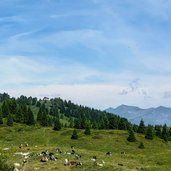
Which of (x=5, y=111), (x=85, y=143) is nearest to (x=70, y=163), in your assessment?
(x=85, y=143)

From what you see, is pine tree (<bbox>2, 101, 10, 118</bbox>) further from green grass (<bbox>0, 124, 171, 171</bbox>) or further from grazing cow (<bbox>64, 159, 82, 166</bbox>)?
grazing cow (<bbox>64, 159, 82, 166</bbox>)

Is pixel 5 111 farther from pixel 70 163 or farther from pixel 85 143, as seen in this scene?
pixel 70 163

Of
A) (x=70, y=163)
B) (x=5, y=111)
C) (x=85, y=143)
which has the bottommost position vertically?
(x=70, y=163)

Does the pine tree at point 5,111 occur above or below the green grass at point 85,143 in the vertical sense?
above

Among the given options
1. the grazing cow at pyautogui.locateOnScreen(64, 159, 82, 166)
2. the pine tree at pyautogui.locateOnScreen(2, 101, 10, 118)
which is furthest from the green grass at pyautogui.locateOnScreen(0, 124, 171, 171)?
the pine tree at pyautogui.locateOnScreen(2, 101, 10, 118)

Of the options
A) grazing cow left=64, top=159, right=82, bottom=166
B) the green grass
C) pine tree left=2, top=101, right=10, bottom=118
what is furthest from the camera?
pine tree left=2, top=101, right=10, bottom=118

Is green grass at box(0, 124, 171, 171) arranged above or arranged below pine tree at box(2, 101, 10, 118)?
below

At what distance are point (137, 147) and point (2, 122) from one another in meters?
64.3

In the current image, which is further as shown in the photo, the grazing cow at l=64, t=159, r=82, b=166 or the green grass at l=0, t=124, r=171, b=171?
the green grass at l=0, t=124, r=171, b=171

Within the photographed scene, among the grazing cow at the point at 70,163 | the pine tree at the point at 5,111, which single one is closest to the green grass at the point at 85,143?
the grazing cow at the point at 70,163

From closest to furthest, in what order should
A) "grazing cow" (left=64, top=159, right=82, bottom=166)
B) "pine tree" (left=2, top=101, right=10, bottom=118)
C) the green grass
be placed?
"grazing cow" (left=64, top=159, right=82, bottom=166)
the green grass
"pine tree" (left=2, top=101, right=10, bottom=118)

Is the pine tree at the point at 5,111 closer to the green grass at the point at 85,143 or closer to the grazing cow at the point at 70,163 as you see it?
the green grass at the point at 85,143

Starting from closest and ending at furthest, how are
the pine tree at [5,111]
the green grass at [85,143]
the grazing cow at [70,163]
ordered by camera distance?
the grazing cow at [70,163], the green grass at [85,143], the pine tree at [5,111]

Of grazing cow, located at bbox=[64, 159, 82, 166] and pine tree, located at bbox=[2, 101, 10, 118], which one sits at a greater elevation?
pine tree, located at bbox=[2, 101, 10, 118]
